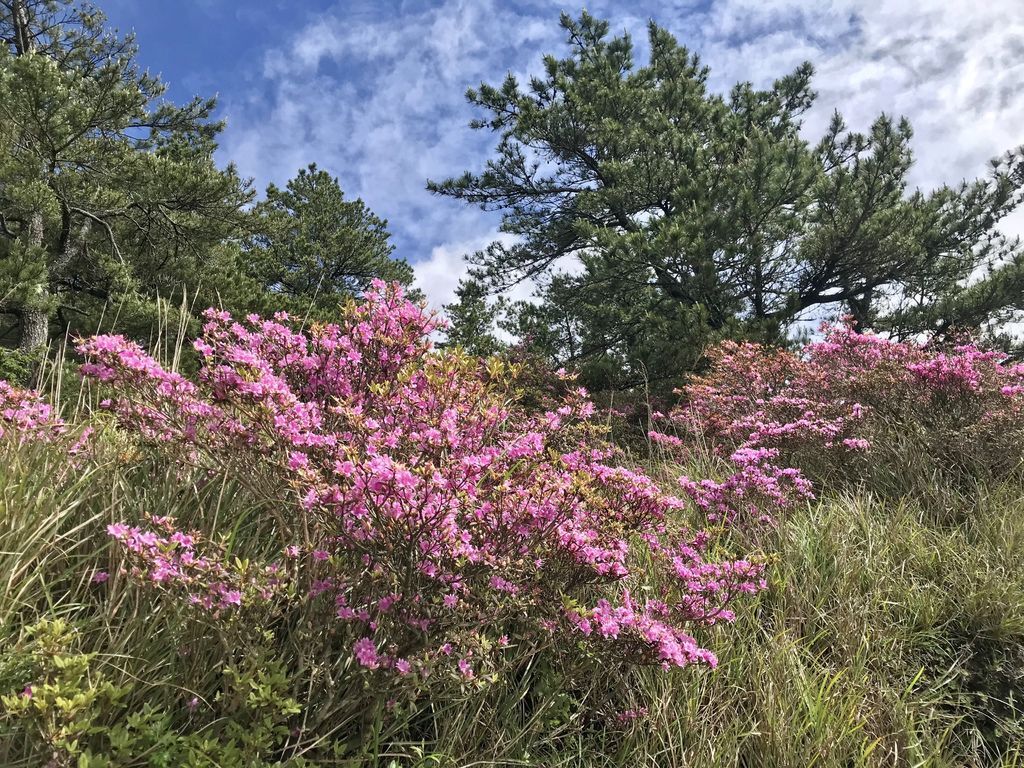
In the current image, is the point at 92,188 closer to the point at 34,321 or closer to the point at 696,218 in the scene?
the point at 34,321

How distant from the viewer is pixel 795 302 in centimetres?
1069

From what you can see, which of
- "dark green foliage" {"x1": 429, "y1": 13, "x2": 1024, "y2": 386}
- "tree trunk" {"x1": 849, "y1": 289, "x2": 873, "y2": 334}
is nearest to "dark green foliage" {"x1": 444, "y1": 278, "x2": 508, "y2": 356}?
"dark green foliage" {"x1": 429, "y1": 13, "x2": 1024, "y2": 386}

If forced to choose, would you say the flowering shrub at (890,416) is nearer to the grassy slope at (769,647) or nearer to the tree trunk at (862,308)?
the grassy slope at (769,647)

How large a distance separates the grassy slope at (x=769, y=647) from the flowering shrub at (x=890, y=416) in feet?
4.08

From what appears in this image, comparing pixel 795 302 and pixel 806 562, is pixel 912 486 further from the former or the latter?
pixel 795 302

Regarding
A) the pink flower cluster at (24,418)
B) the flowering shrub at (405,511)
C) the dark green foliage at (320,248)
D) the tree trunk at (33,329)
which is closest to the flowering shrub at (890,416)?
the flowering shrub at (405,511)

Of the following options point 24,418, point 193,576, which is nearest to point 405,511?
point 193,576

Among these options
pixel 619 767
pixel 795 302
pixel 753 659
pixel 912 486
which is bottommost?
pixel 619 767

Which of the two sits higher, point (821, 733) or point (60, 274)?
point (60, 274)

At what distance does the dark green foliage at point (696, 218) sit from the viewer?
9.95 metres

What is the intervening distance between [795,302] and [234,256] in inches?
522

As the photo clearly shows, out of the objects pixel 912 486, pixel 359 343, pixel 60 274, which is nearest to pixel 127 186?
pixel 60 274

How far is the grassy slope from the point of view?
6.61 feet

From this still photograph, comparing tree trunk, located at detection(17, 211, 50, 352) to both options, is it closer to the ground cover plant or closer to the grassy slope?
the ground cover plant
